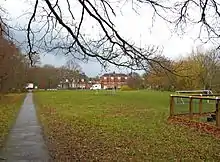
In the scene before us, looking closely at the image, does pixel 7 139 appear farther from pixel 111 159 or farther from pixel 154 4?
pixel 154 4

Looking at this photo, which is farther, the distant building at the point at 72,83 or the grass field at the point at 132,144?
the distant building at the point at 72,83

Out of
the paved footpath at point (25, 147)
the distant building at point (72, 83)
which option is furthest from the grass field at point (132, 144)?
the distant building at point (72, 83)

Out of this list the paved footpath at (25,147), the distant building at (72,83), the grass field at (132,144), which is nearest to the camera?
the paved footpath at (25,147)

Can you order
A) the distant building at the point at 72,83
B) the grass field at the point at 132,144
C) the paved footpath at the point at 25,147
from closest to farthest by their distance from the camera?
the paved footpath at the point at 25,147 → the grass field at the point at 132,144 → the distant building at the point at 72,83

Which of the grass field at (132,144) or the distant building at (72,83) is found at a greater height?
the distant building at (72,83)

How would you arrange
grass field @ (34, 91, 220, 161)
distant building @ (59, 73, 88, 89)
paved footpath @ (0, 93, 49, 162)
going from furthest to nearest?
distant building @ (59, 73, 88, 89)
grass field @ (34, 91, 220, 161)
paved footpath @ (0, 93, 49, 162)

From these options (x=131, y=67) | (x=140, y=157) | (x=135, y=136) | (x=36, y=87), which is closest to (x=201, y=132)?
(x=135, y=136)

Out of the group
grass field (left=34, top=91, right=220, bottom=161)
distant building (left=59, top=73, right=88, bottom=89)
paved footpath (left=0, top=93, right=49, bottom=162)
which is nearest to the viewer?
paved footpath (left=0, top=93, right=49, bottom=162)

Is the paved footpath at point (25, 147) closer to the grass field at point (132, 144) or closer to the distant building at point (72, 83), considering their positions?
the grass field at point (132, 144)

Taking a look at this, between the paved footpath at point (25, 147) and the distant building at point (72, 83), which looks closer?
the paved footpath at point (25, 147)

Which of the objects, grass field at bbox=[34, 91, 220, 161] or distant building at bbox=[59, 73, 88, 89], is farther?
distant building at bbox=[59, 73, 88, 89]

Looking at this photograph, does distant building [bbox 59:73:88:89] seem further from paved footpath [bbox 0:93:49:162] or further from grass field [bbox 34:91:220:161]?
paved footpath [bbox 0:93:49:162]

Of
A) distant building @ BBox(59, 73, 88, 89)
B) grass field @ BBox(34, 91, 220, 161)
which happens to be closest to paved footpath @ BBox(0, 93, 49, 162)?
grass field @ BBox(34, 91, 220, 161)

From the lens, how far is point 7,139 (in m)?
12.6
